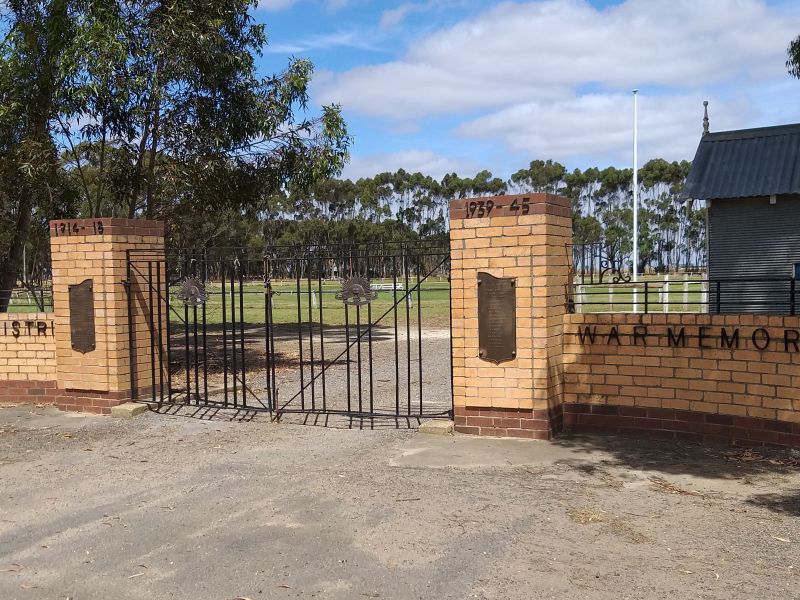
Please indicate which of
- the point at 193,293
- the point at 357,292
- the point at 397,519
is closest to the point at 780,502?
the point at 397,519

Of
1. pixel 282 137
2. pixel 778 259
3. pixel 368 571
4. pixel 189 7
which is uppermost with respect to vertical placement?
pixel 189 7

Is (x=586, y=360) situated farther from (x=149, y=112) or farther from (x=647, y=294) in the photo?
(x=149, y=112)

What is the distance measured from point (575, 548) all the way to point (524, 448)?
2.06 m

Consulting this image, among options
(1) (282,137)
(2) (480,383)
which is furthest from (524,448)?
(1) (282,137)

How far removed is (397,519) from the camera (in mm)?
4520

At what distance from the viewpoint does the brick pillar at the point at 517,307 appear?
6.22 meters

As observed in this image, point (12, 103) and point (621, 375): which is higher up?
point (12, 103)

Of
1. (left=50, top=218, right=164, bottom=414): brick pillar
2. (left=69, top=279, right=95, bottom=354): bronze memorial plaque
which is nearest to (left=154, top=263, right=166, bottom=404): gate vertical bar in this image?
(left=50, top=218, right=164, bottom=414): brick pillar

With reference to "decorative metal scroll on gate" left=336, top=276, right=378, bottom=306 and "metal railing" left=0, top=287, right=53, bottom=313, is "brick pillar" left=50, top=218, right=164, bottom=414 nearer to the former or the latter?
"metal railing" left=0, top=287, right=53, bottom=313

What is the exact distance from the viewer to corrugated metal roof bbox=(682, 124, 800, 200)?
13.6m

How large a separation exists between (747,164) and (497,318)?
405 inches

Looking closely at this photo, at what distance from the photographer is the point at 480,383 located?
21.2ft

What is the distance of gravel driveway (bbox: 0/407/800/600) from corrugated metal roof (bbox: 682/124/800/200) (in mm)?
9411

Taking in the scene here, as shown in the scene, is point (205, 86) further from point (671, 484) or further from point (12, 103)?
point (671, 484)
